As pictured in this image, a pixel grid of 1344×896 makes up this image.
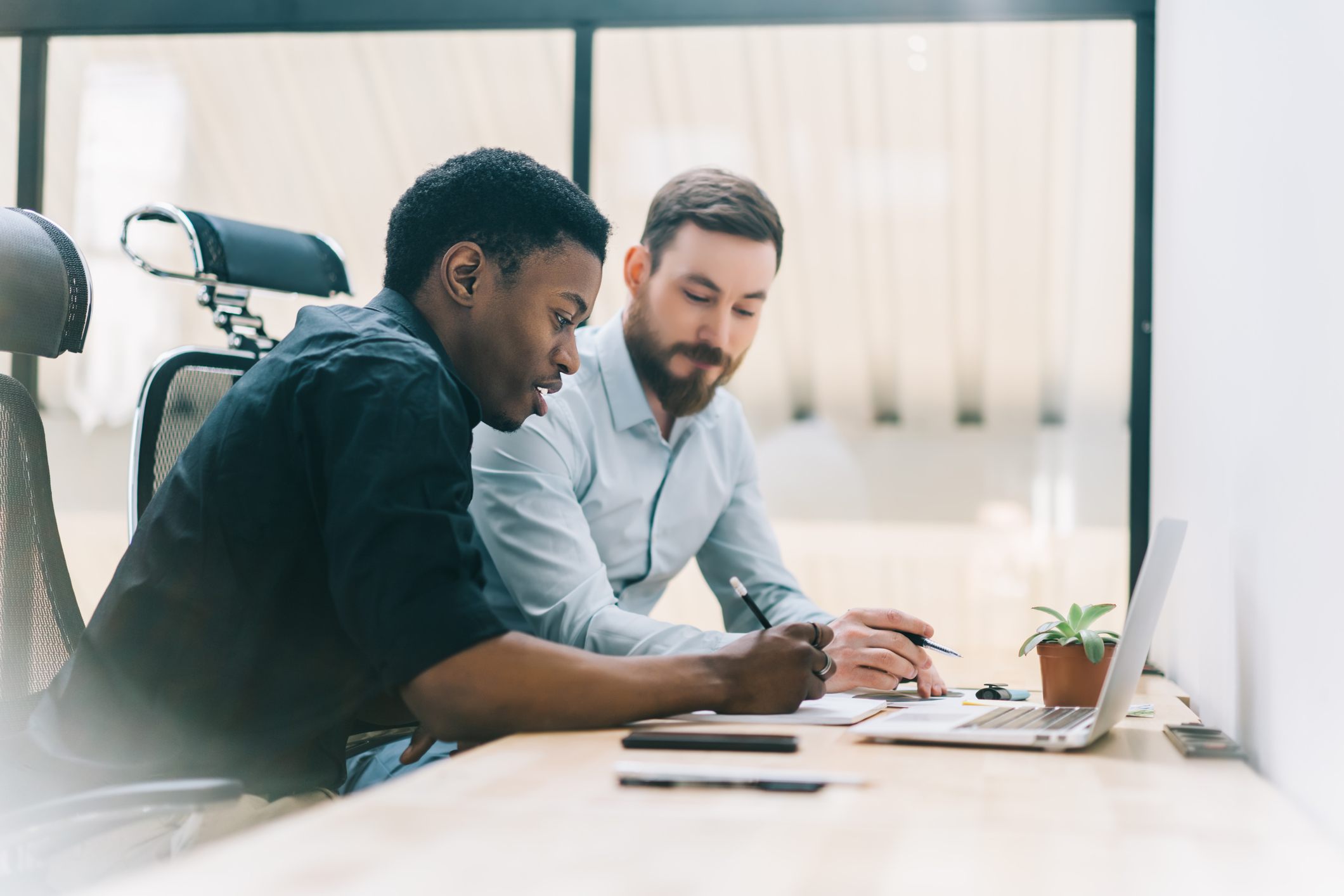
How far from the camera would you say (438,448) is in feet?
3.32

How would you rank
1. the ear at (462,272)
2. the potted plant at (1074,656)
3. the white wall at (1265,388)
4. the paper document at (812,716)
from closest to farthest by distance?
the white wall at (1265,388) → the paper document at (812,716) → the ear at (462,272) → the potted plant at (1074,656)

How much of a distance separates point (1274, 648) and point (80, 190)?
2.88 metres

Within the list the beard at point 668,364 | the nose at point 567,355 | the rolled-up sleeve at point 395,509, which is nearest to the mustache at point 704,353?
the beard at point 668,364

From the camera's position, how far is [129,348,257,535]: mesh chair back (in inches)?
66.3

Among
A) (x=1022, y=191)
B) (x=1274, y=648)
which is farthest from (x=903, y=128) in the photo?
(x=1274, y=648)

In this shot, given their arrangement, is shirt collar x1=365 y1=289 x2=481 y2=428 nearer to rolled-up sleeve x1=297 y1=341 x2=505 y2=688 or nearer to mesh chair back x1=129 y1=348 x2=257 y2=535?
rolled-up sleeve x1=297 y1=341 x2=505 y2=688

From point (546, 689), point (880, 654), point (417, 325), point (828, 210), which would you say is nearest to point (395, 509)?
point (546, 689)

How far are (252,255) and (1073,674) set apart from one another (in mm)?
1404

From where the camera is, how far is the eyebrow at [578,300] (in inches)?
51.6

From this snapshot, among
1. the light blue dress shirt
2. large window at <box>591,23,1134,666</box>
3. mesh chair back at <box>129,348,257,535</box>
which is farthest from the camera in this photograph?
large window at <box>591,23,1134,666</box>

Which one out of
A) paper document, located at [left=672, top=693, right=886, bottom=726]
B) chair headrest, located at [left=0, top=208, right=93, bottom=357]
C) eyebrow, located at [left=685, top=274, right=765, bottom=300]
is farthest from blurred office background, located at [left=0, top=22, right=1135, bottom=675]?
paper document, located at [left=672, top=693, right=886, bottom=726]

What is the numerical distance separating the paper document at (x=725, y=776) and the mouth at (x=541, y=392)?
598mm

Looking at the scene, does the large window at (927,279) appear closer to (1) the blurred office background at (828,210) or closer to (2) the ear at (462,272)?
(1) the blurred office background at (828,210)

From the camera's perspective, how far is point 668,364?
75.0 inches
